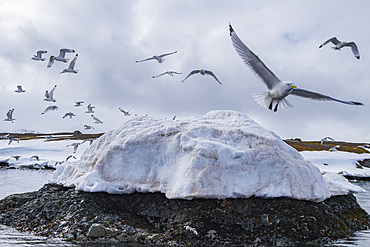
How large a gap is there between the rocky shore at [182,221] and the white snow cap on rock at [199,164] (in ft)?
1.10

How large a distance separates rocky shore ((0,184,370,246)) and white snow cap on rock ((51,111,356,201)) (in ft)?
1.10

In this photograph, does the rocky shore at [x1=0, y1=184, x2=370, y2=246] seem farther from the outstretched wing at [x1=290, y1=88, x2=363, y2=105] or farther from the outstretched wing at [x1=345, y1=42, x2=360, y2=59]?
the outstretched wing at [x1=345, y1=42, x2=360, y2=59]

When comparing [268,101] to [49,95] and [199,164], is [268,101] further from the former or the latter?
[49,95]

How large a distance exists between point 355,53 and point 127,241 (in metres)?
Result: 16.0

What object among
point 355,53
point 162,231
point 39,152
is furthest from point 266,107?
point 39,152

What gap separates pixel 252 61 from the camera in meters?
13.4

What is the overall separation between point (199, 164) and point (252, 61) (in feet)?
13.9

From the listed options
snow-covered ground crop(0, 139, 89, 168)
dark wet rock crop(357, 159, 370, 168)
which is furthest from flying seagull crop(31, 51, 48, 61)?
dark wet rock crop(357, 159, 370, 168)

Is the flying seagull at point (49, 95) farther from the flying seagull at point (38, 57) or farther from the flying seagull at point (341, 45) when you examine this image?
the flying seagull at point (341, 45)

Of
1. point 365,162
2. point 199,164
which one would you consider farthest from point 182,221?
point 365,162

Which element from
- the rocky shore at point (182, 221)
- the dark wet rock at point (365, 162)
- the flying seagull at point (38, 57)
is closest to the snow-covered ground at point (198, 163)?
the rocky shore at point (182, 221)

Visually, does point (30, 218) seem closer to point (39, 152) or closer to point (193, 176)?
point (193, 176)

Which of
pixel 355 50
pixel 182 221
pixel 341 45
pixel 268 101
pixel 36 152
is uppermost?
pixel 341 45

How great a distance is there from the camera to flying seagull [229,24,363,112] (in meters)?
13.3
